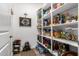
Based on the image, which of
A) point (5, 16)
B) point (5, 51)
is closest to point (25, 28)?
point (5, 16)

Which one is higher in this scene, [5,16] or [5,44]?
[5,16]

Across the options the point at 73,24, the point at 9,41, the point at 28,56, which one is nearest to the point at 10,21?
the point at 9,41

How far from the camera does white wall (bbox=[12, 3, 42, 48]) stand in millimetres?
1634

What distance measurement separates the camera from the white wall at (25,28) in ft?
5.36

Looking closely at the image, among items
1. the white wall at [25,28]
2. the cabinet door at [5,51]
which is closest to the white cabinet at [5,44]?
the cabinet door at [5,51]

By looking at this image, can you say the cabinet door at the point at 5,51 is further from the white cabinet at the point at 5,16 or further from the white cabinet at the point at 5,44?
the white cabinet at the point at 5,16

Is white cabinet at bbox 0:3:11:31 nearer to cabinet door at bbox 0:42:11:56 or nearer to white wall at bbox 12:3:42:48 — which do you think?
white wall at bbox 12:3:42:48

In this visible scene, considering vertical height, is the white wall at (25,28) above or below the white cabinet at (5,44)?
above

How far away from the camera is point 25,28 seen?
5.74ft

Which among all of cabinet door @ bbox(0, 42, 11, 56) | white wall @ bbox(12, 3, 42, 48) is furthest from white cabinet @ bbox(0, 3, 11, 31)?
cabinet door @ bbox(0, 42, 11, 56)

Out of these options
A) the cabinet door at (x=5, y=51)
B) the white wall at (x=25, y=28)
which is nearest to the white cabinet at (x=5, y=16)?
the white wall at (x=25, y=28)

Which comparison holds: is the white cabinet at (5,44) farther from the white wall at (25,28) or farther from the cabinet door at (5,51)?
the white wall at (25,28)

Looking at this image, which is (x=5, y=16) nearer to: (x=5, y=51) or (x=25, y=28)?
(x=25, y=28)

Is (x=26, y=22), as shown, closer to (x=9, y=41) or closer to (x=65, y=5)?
(x=9, y=41)
